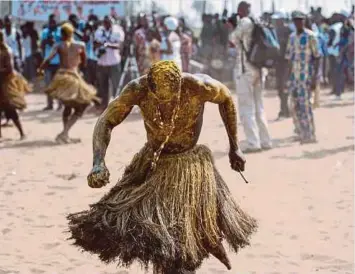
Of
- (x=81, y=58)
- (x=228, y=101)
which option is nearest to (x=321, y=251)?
(x=228, y=101)

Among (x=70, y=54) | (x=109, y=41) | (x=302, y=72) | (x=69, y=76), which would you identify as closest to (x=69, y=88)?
(x=69, y=76)

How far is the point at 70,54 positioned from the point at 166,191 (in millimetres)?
6736

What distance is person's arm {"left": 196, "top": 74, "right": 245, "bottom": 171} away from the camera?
13.7 feet

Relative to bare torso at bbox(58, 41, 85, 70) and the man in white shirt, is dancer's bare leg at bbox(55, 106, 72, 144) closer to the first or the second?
bare torso at bbox(58, 41, 85, 70)

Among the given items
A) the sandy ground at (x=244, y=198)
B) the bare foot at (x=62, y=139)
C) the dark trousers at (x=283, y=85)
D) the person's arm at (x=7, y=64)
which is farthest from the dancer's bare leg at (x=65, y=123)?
the dark trousers at (x=283, y=85)

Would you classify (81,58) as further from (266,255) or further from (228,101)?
(228,101)

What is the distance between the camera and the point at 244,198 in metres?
7.37

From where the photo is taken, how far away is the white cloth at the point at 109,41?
14672mm

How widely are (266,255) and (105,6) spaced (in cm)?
1457

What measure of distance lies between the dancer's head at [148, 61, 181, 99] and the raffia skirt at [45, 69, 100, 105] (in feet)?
21.9

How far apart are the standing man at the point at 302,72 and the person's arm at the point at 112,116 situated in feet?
19.6

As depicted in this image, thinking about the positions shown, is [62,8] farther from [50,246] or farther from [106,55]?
[50,246]

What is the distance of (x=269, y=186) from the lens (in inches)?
312

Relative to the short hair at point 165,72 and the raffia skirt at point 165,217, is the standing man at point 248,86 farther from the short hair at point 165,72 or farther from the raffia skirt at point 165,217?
the short hair at point 165,72
